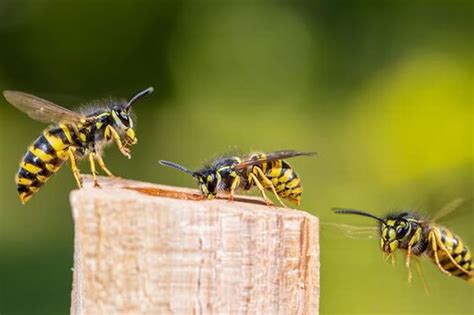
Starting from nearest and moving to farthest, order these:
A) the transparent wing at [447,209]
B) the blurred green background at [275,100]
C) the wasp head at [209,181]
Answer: the wasp head at [209,181], the transparent wing at [447,209], the blurred green background at [275,100]

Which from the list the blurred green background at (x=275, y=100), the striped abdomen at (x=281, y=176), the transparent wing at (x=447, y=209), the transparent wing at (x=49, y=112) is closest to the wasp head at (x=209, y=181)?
the striped abdomen at (x=281, y=176)

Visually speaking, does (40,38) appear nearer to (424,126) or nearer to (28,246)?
(28,246)

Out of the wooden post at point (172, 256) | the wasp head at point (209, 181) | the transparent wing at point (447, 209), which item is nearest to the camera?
the wooden post at point (172, 256)

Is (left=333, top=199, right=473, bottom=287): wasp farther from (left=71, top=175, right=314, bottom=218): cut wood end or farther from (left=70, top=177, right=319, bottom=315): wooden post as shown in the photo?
(left=70, top=177, right=319, bottom=315): wooden post

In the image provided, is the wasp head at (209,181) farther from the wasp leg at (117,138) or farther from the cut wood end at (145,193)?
the wasp leg at (117,138)

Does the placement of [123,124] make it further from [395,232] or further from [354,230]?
[395,232]

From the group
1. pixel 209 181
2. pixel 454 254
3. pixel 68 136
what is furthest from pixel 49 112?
pixel 454 254
